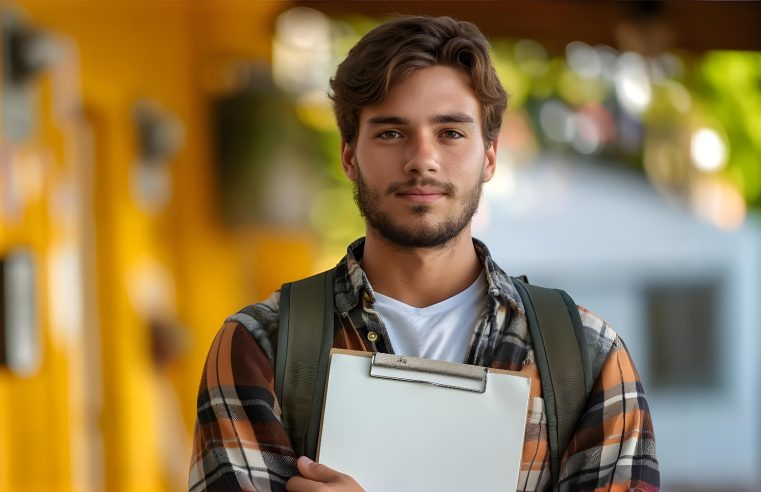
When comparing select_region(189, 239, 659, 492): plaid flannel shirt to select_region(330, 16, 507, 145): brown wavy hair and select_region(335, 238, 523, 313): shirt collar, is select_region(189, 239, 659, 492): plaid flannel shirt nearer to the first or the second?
select_region(335, 238, 523, 313): shirt collar

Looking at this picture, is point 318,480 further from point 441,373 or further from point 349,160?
point 349,160

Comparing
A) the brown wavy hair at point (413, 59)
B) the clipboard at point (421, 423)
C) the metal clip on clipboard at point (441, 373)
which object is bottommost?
the clipboard at point (421, 423)

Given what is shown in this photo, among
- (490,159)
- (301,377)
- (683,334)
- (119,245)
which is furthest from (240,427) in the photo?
(683,334)

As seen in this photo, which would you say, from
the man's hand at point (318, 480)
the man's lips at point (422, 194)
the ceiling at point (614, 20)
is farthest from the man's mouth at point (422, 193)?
the ceiling at point (614, 20)

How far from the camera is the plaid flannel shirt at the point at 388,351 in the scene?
2508 mm

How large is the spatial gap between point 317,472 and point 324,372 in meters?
0.16

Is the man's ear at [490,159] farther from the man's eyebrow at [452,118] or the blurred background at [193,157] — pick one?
the blurred background at [193,157]

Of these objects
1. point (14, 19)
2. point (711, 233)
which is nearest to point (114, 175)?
point (14, 19)

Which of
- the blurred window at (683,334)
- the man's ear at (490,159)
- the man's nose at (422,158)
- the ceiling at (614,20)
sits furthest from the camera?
the blurred window at (683,334)

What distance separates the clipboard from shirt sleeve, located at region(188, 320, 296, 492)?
0.25 feet

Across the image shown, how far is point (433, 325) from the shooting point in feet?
8.64

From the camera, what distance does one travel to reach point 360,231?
1408cm

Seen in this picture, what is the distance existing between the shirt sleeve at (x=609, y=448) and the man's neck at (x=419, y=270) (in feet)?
0.99

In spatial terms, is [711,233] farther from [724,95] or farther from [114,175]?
[114,175]
